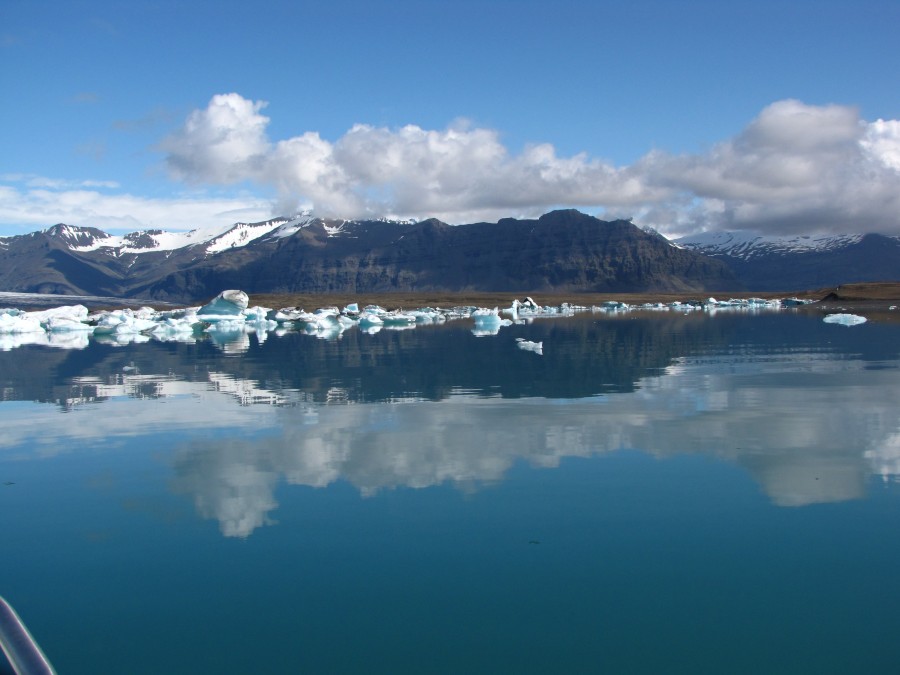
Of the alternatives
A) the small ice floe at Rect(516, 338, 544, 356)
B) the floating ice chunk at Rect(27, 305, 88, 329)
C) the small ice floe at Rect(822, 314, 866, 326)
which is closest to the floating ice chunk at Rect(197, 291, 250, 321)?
the floating ice chunk at Rect(27, 305, 88, 329)

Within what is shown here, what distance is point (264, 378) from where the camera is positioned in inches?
741

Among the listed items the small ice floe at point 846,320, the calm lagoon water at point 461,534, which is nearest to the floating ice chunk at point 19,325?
the calm lagoon water at point 461,534

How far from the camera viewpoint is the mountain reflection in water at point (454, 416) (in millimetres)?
8516

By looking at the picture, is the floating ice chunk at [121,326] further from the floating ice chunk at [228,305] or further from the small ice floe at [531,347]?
the small ice floe at [531,347]

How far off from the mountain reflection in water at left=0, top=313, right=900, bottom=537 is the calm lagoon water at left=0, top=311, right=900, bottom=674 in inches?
3.0

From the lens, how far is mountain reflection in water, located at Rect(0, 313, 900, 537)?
8.52m

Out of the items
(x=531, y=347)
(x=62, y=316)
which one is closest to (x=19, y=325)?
(x=62, y=316)

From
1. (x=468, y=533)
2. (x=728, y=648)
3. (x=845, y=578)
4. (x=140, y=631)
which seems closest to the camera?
(x=728, y=648)

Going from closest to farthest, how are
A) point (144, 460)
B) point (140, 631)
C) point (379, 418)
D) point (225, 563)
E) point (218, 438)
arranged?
point (140, 631)
point (225, 563)
point (144, 460)
point (218, 438)
point (379, 418)

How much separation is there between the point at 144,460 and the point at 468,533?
5072 millimetres

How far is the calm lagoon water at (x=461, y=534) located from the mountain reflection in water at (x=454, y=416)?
76mm

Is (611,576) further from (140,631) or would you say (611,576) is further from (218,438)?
(218,438)

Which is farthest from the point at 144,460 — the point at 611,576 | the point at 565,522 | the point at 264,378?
the point at 264,378

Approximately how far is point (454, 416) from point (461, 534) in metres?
5.79
